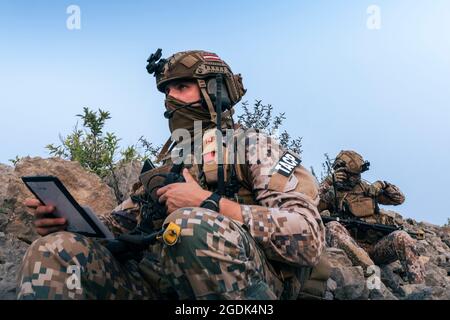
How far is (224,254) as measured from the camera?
2.62 m

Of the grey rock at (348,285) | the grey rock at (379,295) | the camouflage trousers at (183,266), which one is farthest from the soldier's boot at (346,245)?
the camouflage trousers at (183,266)

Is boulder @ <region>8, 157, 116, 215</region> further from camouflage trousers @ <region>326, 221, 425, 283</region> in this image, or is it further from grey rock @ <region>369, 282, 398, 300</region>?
camouflage trousers @ <region>326, 221, 425, 283</region>

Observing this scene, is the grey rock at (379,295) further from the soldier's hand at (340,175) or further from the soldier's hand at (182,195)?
the soldier's hand at (340,175)

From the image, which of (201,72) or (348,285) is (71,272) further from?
(348,285)

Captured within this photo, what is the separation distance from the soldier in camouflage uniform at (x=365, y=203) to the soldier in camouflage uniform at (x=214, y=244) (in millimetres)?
6061

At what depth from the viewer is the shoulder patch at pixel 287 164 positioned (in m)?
3.08

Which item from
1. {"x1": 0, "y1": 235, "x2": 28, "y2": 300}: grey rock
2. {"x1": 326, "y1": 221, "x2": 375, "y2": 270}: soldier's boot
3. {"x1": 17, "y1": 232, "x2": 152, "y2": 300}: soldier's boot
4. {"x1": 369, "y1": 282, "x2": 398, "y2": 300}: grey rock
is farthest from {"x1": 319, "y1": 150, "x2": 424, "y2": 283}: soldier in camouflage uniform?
{"x1": 17, "y1": 232, "x2": 152, "y2": 300}: soldier's boot

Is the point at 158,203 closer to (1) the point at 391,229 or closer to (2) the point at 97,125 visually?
(2) the point at 97,125

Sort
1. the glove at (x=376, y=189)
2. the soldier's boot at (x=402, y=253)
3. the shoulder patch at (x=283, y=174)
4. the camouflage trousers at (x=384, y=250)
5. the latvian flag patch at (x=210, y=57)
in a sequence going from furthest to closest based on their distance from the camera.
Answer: the glove at (x=376, y=189) < the soldier's boot at (x=402, y=253) < the camouflage trousers at (x=384, y=250) < the latvian flag patch at (x=210, y=57) < the shoulder patch at (x=283, y=174)

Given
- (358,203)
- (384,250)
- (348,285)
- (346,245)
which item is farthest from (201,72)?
(358,203)

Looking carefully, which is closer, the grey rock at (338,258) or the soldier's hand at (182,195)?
the soldier's hand at (182,195)

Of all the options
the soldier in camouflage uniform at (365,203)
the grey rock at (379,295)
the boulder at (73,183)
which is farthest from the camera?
the soldier in camouflage uniform at (365,203)
